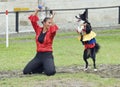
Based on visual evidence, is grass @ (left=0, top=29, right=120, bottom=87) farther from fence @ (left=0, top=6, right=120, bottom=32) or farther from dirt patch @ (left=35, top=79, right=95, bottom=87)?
fence @ (left=0, top=6, right=120, bottom=32)

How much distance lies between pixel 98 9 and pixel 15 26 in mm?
4825

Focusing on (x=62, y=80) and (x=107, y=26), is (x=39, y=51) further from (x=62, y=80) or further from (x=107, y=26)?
(x=107, y=26)

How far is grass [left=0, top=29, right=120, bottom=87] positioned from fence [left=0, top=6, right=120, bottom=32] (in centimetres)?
181

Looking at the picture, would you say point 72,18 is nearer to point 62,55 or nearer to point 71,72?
point 62,55

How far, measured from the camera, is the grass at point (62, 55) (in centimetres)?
1093

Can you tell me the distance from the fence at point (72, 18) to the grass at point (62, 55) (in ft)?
5.95

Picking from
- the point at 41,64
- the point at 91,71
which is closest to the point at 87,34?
the point at 91,71

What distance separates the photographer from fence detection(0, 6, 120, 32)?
78.5 feet

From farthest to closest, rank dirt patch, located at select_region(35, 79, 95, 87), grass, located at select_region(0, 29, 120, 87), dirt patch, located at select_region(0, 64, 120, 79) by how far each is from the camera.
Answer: dirt patch, located at select_region(0, 64, 120, 79), grass, located at select_region(0, 29, 120, 87), dirt patch, located at select_region(35, 79, 95, 87)

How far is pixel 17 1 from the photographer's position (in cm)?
Answer: 2536

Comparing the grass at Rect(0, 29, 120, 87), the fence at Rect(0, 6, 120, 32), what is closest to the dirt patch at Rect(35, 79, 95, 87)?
the grass at Rect(0, 29, 120, 87)

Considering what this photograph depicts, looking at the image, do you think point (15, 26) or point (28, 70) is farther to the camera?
point (15, 26)

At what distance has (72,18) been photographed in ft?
83.6

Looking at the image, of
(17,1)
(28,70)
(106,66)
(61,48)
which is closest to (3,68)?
(28,70)
